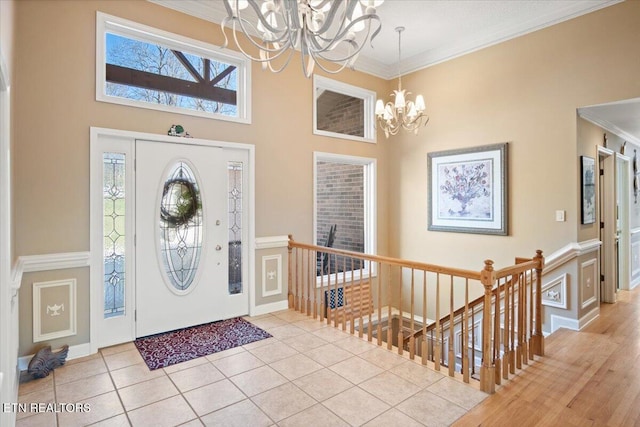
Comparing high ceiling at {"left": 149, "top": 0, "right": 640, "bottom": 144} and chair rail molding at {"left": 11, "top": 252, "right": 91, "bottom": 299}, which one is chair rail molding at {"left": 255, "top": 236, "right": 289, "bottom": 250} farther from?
high ceiling at {"left": 149, "top": 0, "right": 640, "bottom": 144}

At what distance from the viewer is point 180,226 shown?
3.69 meters

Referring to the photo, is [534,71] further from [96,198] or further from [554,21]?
[96,198]

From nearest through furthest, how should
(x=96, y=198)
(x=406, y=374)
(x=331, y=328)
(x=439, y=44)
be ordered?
(x=406, y=374) < (x=96, y=198) < (x=331, y=328) < (x=439, y=44)

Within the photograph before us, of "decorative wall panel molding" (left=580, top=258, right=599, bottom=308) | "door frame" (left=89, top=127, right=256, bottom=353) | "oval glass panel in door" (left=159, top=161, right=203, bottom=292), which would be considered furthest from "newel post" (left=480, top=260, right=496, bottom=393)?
"door frame" (left=89, top=127, right=256, bottom=353)

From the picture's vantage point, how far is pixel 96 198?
10.4ft

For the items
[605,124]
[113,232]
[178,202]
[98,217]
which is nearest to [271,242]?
[178,202]

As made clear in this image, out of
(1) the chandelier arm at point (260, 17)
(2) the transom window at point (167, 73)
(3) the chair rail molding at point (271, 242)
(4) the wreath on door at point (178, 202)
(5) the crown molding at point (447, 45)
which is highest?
(5) the crown molding at point (447, 45)

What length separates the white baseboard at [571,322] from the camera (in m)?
3.85

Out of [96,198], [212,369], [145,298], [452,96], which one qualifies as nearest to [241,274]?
[145,298]

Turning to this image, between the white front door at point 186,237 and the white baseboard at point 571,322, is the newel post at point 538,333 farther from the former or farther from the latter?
the white front door at point 186,237

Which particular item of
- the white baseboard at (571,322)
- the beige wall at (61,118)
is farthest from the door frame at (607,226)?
the beige wall at (61,118)

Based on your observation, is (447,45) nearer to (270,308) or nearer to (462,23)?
(462,23)

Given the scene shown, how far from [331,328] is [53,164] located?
3.05 metres

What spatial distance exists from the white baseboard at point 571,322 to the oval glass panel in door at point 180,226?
4.11m
